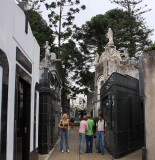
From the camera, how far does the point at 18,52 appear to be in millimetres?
7031

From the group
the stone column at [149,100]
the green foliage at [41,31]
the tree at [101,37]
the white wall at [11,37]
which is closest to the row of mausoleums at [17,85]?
the white wall at [11,37]

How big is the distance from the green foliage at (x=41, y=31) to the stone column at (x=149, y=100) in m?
25.2

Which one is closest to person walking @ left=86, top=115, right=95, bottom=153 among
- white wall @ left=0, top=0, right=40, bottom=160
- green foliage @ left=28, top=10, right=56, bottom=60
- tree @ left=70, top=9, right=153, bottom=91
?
white wall @ left=0, top=0, right=40, bottom=160

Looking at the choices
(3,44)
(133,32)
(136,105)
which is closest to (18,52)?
(3,44)

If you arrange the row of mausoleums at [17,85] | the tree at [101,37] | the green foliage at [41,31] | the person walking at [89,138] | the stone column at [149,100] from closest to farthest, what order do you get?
the row of mausoleums at [17,85]
the stone column at [149,100]
the person walking at [89,138]
the green foliage at [41,31]
the tree at [101,37]

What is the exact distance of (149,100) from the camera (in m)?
10.4

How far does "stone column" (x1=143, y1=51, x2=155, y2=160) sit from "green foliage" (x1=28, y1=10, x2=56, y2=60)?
25232mm

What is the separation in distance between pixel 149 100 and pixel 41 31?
93.5 feet

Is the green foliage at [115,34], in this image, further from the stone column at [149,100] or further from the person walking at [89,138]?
the stone column at [149,100]

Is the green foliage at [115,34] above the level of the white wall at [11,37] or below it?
above

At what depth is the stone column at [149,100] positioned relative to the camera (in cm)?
1011

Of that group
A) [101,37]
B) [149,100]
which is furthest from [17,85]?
[101,37]

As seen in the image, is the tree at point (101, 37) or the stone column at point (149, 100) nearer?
the stone column at point (149, 100)

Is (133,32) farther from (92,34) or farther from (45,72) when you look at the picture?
(45,72)
